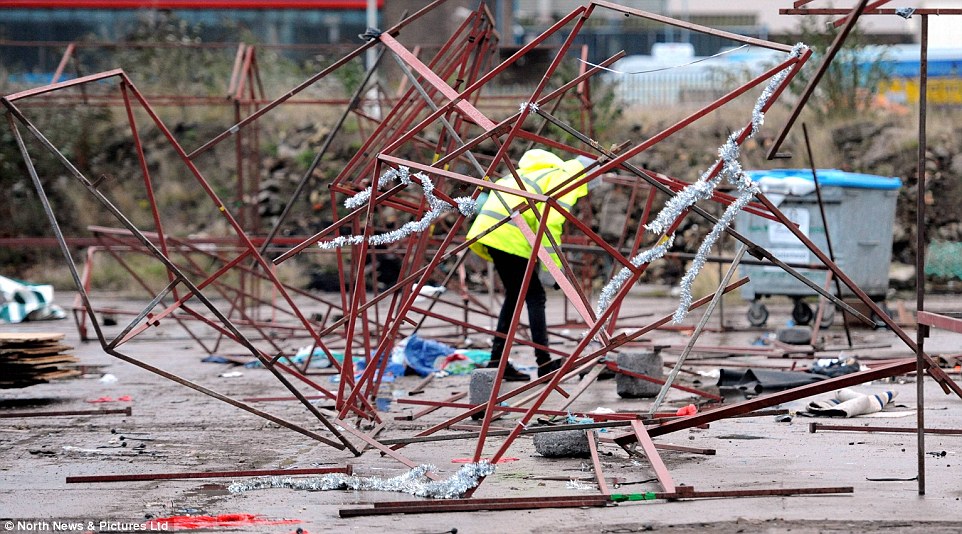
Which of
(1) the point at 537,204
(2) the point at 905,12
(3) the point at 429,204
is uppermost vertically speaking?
(2) the point at 905,12

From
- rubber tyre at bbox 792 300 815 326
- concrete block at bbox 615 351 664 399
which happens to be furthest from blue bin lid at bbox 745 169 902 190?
concrete block at bbox 615 351 664 399

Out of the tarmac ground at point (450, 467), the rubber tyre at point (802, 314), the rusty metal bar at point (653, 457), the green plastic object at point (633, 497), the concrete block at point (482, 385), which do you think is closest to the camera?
the tarmac ground at point (450, 467)

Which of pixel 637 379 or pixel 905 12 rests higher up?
pixel 905 12

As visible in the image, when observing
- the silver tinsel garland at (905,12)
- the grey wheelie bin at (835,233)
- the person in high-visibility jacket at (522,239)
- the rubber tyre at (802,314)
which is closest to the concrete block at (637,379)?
the person in high-visibility jacket at (522,239)

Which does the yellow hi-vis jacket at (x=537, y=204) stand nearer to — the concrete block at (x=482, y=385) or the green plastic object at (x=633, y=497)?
the concrete block at (x=482, y=385)

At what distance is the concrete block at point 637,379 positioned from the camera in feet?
22.8

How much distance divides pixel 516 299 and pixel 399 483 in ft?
10.8

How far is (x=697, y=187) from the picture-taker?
4.47 meters

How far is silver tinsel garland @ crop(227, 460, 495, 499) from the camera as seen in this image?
4367 millimetres

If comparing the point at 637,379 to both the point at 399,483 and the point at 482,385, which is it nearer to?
the point at 482,385

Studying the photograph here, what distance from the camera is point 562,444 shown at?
5180 mm

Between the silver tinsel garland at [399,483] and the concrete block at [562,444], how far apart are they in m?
0.65

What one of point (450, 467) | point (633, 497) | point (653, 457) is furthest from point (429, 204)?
point (633, 497)

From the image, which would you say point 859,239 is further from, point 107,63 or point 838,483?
point 107,63
